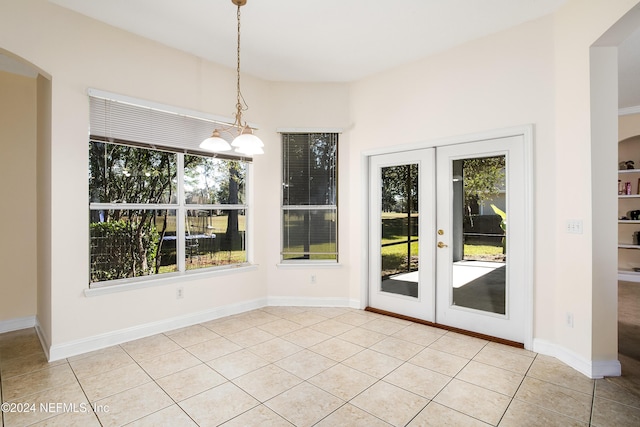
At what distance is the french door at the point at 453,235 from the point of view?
320cm

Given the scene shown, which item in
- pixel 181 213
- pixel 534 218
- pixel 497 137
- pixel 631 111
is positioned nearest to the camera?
pixel 534 218

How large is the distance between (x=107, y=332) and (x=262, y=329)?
4.92 ft

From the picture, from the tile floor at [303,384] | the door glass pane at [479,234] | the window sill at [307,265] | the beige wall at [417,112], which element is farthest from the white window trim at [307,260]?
the door glass pane at [479,234]

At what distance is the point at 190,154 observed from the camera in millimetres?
3746

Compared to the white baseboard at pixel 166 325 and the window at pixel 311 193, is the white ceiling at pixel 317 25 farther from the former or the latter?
the white baseboard at pixel 166 325

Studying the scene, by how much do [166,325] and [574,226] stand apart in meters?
4.06

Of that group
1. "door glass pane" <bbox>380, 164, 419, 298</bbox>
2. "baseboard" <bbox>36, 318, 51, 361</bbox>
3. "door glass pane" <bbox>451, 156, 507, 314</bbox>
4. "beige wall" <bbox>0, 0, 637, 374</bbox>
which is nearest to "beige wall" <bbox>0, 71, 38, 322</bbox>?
"baseboard" <bbox>36, 318, 51, 361</bbox>

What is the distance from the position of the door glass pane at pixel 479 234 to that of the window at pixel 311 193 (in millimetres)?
1603

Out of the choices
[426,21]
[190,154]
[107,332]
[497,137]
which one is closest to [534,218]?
[497,137]

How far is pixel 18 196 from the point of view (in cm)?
360

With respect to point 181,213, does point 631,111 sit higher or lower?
higher

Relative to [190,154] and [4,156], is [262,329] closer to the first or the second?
[190,154]

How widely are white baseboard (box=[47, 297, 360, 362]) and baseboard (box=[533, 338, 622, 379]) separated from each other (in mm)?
2199

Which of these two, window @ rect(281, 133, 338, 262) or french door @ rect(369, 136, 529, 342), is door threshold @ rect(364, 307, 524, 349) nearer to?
french door @ rect(369, 136, 529, 342)
